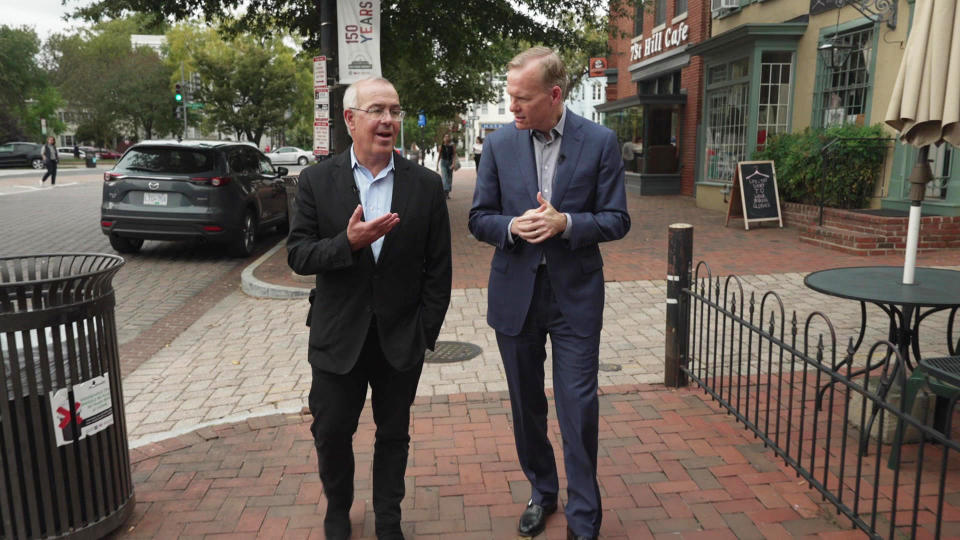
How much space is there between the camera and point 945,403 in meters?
3.86

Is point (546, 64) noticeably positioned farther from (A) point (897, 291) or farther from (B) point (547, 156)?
(A) point (897, 291)

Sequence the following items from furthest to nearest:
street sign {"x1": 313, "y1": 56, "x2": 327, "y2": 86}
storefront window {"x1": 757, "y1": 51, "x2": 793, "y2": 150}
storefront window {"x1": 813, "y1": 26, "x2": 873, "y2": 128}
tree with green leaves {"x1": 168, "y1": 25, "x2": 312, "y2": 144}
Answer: tree with green leaves {"x1": 168, "y1": 25, "x2": 312, "y2": 144}, storefront window {"x1": 757, "y1": 51, "x2": 793, "y2": 150}, storefront window {"x1": 813, "y1": 26, "x2": 873, "y2": 128}, street sign {"x1": 313, "y1": 56, "x2": 327, "y2": 86}

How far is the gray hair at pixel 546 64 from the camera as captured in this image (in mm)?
2785

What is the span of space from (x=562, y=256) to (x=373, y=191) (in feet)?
2.67

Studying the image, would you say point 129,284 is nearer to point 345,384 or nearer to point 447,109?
point 345,384

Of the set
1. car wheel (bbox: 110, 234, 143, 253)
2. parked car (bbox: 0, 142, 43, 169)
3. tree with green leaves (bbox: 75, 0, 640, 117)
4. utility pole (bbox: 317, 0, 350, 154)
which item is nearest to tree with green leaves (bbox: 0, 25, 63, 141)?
parked car (bbox: 0, 142, 43, 169)

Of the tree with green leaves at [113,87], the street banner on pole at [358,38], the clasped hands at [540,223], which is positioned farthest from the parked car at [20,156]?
the clasped hands at [540,223]

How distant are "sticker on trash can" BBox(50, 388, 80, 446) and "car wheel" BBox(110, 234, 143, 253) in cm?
909

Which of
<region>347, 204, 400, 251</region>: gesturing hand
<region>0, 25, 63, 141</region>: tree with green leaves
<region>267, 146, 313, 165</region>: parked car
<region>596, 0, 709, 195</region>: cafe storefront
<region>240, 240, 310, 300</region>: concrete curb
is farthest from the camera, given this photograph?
<region>267, 146, 313, 165</region>: parked car

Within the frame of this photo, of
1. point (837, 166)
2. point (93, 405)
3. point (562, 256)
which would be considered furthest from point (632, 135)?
point (93, 405)

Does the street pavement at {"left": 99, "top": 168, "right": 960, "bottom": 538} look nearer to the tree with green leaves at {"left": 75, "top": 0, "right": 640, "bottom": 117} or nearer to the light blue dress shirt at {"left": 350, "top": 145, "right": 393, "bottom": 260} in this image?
the light blue dress shirt at {"left": 350, "top": 145, "right": 393, "bottom": 260}

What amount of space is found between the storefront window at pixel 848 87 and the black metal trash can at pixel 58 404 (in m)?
11.9

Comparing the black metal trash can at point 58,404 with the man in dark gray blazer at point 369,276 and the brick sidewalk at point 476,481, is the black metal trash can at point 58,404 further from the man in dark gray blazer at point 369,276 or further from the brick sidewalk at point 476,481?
the man in dark gray blazer at point 369,276

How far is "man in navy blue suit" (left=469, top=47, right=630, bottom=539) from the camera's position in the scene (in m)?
2.93
